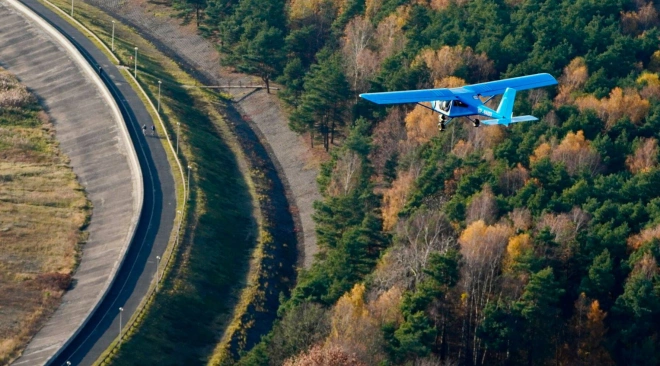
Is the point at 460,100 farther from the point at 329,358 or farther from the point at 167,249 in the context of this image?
the point at 167,249

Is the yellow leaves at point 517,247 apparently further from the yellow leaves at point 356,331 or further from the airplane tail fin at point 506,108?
the airplane tail fin at point 506,108

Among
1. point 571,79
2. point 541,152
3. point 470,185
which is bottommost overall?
point 470,185

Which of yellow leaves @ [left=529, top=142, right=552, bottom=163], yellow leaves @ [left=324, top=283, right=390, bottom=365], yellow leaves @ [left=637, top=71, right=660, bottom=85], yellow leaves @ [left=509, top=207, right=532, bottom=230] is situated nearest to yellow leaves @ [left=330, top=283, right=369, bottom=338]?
yellow leaves @ [left=324, top=283, right=390, bottom=365]

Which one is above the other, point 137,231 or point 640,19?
point 640,19

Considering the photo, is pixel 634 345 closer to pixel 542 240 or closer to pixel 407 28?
pixel 542 240

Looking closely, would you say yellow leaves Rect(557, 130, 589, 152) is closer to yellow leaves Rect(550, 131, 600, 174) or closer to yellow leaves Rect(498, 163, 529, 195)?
yellow leaves Rect(550, 131, 600, 174)

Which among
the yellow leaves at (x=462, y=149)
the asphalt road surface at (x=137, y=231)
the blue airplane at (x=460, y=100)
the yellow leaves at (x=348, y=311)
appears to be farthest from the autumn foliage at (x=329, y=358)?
the yellow leaves at (x=462, y=149)

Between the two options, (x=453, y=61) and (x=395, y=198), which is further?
(x=453, y=61)

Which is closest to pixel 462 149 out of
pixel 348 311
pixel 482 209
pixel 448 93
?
pixel 482 209
